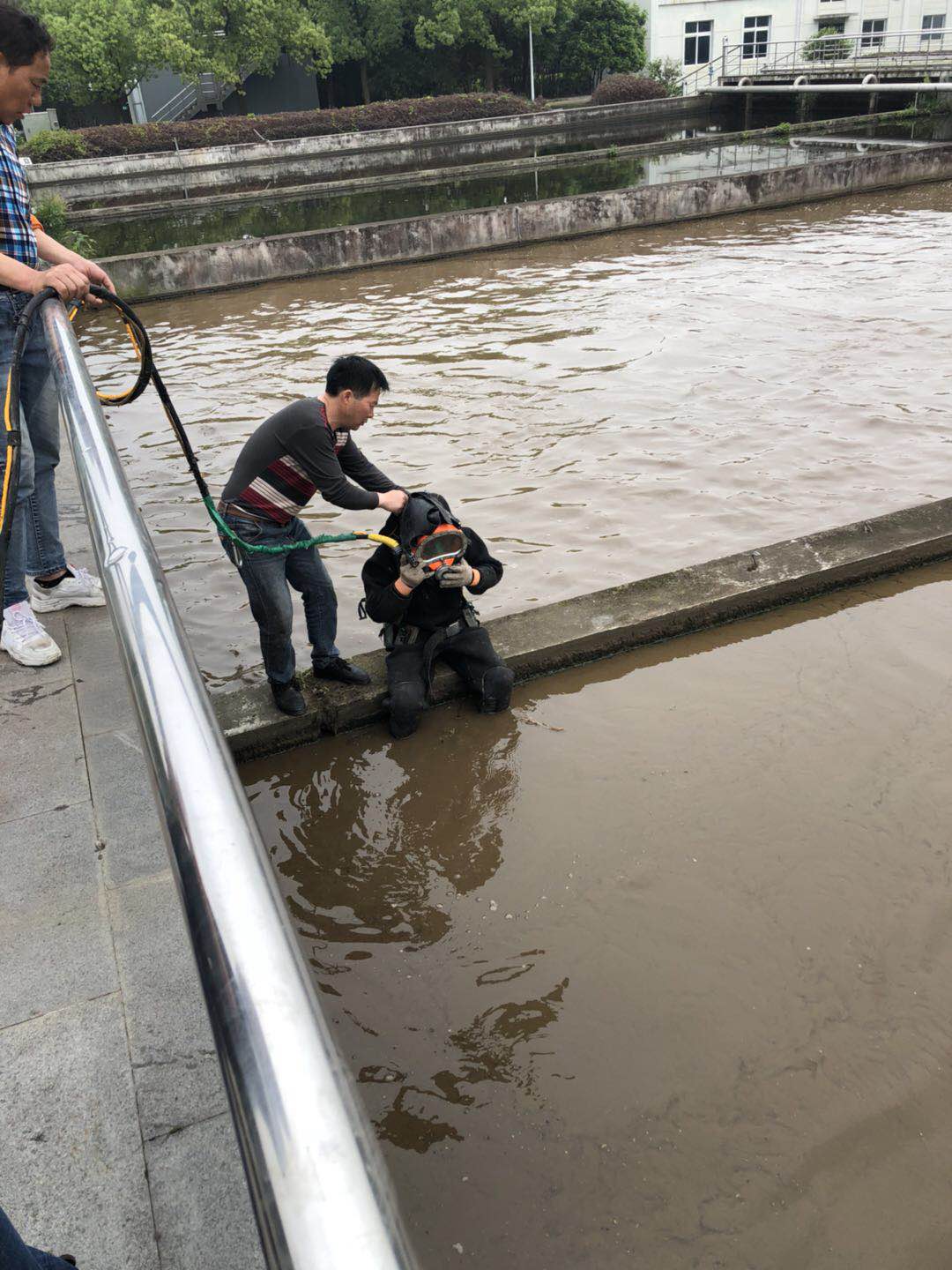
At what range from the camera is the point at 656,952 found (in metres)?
3.17

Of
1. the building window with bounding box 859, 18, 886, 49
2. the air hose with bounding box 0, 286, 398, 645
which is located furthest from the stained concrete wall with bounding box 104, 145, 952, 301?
the building window with bounding box 859, 18, 886, 49

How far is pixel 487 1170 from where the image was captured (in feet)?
8.36

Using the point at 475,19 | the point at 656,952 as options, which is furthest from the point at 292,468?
the point at 475,19

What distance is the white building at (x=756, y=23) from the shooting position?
168 feet

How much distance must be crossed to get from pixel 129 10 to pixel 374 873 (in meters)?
47.9

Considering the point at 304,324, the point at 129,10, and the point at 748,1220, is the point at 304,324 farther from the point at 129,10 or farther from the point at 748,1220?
the point at 129,10

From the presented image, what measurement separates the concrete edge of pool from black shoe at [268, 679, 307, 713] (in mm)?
41

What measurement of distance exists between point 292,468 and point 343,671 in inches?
39.0

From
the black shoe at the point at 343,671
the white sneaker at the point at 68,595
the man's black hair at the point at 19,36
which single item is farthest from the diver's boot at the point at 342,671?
the man's black hair at the point at 19,36

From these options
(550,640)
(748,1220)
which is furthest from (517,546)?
(748,1220)

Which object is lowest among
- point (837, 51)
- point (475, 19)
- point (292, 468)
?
point (292, 468)

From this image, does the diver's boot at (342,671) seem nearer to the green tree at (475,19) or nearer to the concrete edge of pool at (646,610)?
the concrete edge of pool at (646,610)

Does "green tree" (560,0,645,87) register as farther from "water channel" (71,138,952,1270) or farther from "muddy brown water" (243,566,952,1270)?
"muddy brown water" (243,566,952,1270)

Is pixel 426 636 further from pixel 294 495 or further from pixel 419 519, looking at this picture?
pixel 294 495
